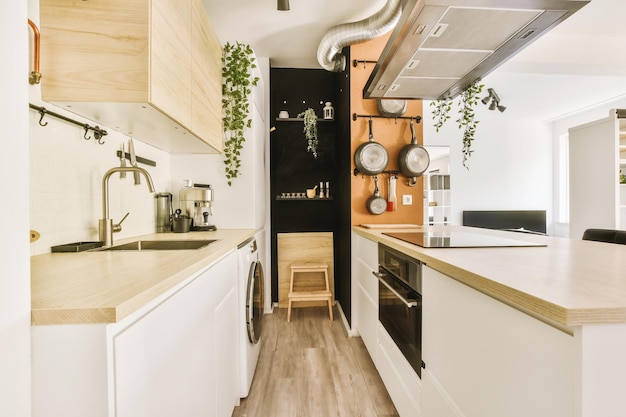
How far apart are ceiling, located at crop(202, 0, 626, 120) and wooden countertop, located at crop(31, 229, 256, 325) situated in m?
2.28

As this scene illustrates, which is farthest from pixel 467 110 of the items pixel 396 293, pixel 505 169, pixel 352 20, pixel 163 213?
pixel 505 169

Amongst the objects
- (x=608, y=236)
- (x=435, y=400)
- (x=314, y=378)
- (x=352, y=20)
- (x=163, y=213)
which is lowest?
(x=314, y=378)

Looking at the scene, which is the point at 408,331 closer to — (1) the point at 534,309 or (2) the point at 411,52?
(1) the point at 534,309

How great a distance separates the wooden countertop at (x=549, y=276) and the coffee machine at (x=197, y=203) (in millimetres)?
1419

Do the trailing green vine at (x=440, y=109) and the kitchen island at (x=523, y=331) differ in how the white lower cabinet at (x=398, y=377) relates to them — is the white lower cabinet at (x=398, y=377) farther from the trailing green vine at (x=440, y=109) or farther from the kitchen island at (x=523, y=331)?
the trailing green vine at (x=440, y=109)

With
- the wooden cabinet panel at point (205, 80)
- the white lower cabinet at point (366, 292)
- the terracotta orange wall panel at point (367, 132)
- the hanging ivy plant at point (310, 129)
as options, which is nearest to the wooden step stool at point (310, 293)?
the white lower cabinet at point (366, 292)

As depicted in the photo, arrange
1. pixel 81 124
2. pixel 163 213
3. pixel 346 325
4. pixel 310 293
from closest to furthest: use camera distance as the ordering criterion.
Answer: pixel 81 124 → pixel 163 213 → pixel 346 325 → pixel 310 293

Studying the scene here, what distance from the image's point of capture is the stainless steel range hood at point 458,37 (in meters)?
0.98

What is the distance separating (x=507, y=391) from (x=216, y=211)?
2032 millimetres


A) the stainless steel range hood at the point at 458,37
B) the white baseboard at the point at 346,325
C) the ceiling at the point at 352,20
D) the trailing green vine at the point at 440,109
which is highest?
the ceiling at the point at 352,20

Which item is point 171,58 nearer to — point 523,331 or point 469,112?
point 523,331

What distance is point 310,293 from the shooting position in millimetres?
2801

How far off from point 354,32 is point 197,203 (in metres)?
1.96

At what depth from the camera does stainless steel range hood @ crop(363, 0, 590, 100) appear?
38.6 inches
